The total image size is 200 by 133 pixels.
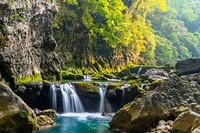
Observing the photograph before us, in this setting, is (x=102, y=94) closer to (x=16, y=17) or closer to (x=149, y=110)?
(x=149, y=110)

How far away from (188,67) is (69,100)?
998cm

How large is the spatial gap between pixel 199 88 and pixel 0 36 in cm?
1171

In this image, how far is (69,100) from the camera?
18.5 metres

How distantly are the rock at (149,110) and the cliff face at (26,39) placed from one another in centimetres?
890

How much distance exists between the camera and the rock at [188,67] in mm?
22106

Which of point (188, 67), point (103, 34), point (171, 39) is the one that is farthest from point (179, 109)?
point (171, 39)

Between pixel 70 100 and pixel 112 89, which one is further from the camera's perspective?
pixel 112 89

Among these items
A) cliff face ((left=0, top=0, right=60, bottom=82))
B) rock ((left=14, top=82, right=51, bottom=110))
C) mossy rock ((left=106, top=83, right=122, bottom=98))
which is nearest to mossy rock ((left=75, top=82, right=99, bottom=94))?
mossy rock ((left=106, top=83, right=122, bottom=98))

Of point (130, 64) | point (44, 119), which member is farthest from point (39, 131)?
point (130, 64)

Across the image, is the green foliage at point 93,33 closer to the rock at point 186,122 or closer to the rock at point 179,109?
the rock at point 179,109

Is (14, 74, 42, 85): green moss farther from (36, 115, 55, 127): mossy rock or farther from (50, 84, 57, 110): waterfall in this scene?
(36, 115, 55, 127): mossy rock

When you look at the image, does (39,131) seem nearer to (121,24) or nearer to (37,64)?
(37,64)

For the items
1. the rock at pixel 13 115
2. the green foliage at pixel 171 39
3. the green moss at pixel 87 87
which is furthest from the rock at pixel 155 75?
the green foliage at pixel 171 39

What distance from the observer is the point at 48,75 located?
23688mm
